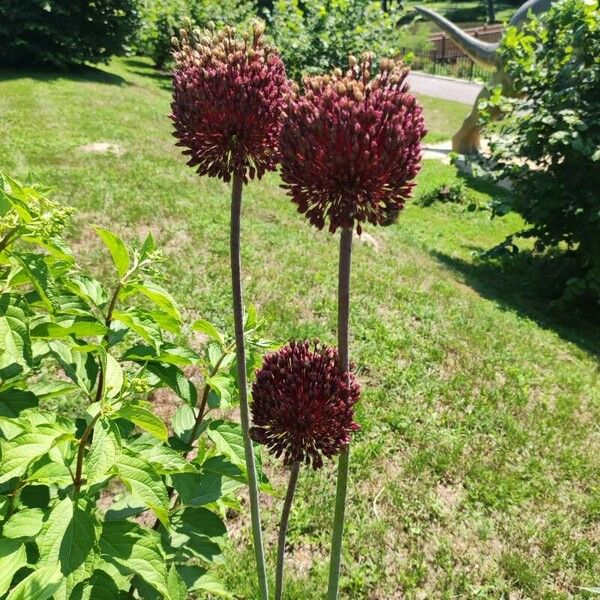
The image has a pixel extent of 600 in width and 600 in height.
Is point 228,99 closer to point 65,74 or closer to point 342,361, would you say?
point 342,361

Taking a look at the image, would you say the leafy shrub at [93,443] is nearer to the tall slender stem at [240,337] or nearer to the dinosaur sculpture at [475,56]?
the tall slender stem at [240,337]

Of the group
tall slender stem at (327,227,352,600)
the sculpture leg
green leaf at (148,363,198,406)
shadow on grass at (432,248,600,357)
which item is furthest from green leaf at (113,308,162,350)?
the sculpture leg

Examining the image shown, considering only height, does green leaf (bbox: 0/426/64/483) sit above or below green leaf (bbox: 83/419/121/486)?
below

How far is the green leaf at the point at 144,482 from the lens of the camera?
6.36 ft

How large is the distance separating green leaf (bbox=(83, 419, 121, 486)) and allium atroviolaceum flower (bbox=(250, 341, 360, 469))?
1.44 ft

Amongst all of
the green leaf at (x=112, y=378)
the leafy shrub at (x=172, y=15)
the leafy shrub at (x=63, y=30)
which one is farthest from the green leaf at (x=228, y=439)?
the leafy shrub at (x=172, y=15)

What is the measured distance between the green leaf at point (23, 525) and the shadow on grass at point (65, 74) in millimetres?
22320

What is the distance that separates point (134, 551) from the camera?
2.11 metres

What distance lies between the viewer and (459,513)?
5348mm

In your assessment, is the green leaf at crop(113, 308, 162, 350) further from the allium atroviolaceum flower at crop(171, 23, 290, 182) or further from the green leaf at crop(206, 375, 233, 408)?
the allium atroviolaceum flower at crop(171, 23, 290, 182)

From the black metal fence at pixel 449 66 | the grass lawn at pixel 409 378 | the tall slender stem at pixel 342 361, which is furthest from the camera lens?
the black metal fence at pixel 449 66

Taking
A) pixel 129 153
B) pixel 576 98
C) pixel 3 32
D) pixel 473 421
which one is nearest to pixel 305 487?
pixel 473 421

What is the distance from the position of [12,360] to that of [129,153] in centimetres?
1201

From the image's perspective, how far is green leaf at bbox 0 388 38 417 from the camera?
229 cm
